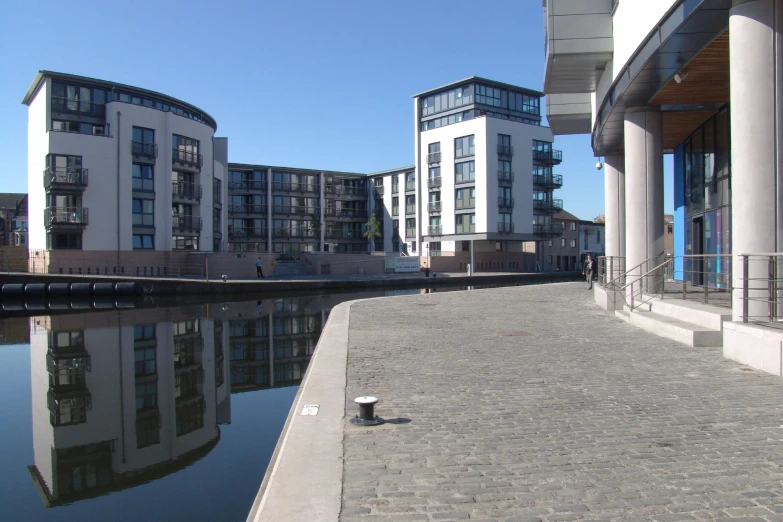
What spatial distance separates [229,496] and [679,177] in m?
20.5

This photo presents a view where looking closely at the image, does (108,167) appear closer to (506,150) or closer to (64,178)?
(64,178)

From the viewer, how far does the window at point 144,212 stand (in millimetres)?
45281

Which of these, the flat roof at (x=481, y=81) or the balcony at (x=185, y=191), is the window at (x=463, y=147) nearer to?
the flat roof at (x=481, y=81)

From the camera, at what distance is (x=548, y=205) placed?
66000 mm

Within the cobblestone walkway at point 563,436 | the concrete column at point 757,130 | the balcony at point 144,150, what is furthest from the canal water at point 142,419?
the balcony at point 144,150

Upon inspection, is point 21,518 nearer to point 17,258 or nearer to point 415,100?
point 17,258

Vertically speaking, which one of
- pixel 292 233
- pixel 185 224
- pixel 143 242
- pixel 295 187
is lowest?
pixel 143 242

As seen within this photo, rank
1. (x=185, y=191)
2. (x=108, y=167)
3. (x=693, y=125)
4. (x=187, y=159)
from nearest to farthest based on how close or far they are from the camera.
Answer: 1. (x=693, y=125)
2. (x=108, y=167)
3. (x=187, y=159)
4. (x=185, y=191)

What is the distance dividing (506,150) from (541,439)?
57146 mm

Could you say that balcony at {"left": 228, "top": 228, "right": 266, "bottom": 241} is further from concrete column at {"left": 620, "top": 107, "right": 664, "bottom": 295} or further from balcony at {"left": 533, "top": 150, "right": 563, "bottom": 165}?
concrete column at {"left": 620, "top": 107, "right": 664, "bottom": 295}

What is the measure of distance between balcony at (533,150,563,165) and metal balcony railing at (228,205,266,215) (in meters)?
30.8

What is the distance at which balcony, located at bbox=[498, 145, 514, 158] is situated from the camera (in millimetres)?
59906

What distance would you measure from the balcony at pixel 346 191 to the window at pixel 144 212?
101ft

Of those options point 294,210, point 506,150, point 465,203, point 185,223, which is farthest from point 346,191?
point 185,223
